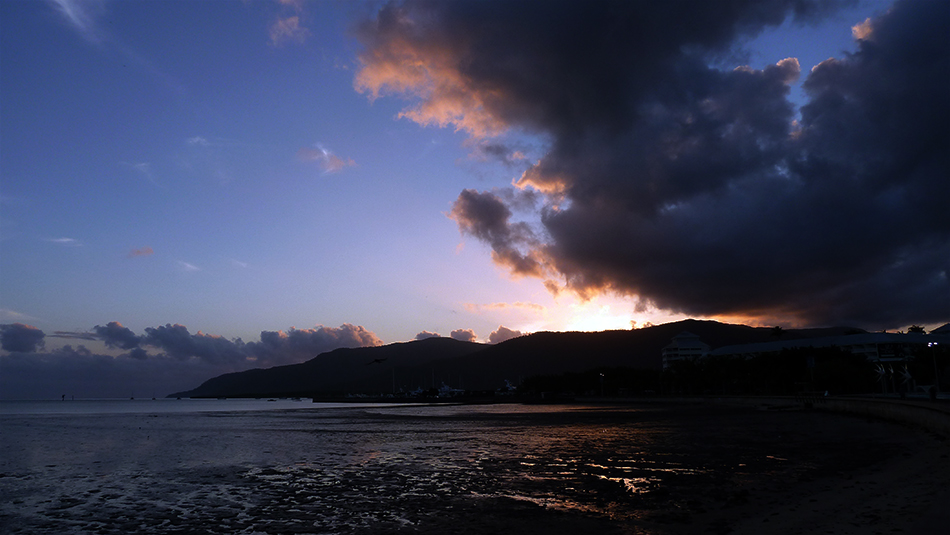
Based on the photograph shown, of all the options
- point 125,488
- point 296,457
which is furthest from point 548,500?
point 296,457

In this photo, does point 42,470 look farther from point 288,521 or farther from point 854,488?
point 854,488

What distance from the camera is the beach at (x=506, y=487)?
15.4 m

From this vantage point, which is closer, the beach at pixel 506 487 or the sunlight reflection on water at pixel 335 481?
the beach at pixel 506 487

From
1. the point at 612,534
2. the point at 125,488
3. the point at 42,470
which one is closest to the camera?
the point at 612,534

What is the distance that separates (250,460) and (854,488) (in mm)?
28870

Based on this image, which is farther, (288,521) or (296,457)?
(296,457)

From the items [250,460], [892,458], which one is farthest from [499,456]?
[892,458]

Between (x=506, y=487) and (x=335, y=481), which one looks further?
(x=335, y=481)

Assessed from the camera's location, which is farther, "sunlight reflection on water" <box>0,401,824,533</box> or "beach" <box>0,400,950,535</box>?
"sunlight reflection on water" <box>0,401,824,533</box>

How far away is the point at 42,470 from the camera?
30.1 m

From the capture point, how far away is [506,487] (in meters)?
21.0

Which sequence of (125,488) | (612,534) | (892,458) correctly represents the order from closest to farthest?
1. (612,534)
2. (125,488)
3. (892,458)

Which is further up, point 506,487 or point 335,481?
point 506,487

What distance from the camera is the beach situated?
15.4 meters
